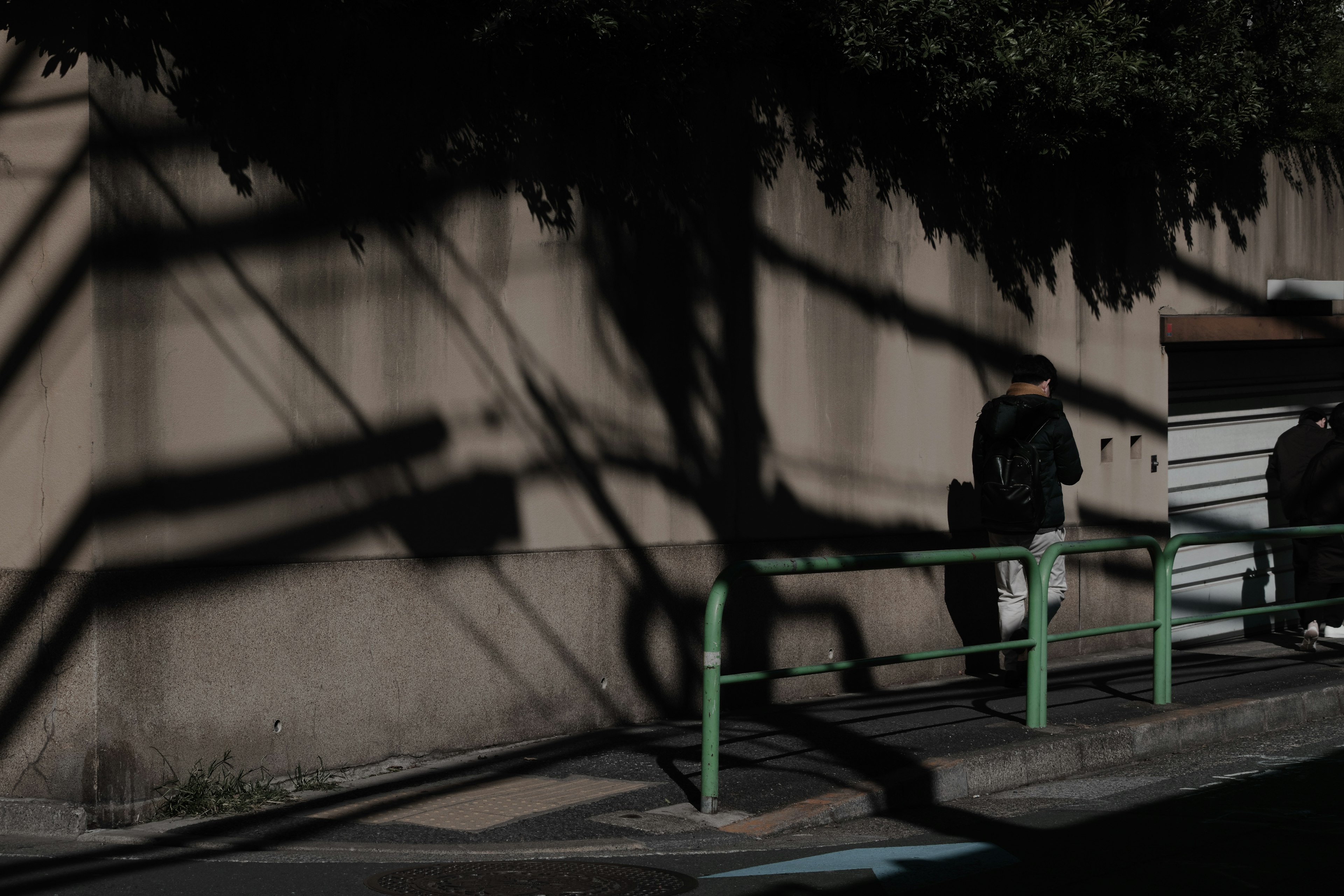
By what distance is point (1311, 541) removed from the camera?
11.9 metres

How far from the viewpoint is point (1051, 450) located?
955 centimetres

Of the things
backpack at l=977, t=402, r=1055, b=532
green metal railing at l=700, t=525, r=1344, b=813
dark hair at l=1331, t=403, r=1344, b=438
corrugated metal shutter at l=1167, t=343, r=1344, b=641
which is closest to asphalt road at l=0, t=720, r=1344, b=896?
green metal railing at l=700, t=525, r=1344, b=813

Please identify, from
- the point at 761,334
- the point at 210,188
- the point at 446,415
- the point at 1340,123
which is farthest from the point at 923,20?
the point at 1340,123

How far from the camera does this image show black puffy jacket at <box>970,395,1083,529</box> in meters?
9.48

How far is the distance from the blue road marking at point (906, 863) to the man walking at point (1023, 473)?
11.3 ft

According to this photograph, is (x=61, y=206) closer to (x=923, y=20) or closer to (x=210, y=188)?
(x=210, y=188)

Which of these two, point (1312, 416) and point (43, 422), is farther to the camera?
point (1312, 416)

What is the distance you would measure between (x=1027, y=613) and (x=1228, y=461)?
556 centimetres

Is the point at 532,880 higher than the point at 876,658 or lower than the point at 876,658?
lower

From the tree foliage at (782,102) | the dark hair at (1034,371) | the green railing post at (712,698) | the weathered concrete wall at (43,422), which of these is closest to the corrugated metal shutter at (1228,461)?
the tree foliage at (782,102)

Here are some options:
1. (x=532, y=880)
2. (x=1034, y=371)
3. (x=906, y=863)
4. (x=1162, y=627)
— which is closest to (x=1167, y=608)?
(x=1162, y=627)

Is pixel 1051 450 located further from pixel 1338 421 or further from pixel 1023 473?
pixel 1338 421

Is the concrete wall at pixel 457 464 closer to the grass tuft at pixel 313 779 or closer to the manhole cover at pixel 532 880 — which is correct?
the grass tuft at pixel 313 779

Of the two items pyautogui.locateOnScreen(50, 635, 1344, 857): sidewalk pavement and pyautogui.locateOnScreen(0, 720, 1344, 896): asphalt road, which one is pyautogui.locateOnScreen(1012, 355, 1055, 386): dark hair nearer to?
pyautogui.locateOnScreen(50, 635, 1344, 857): sidewalk pavement
